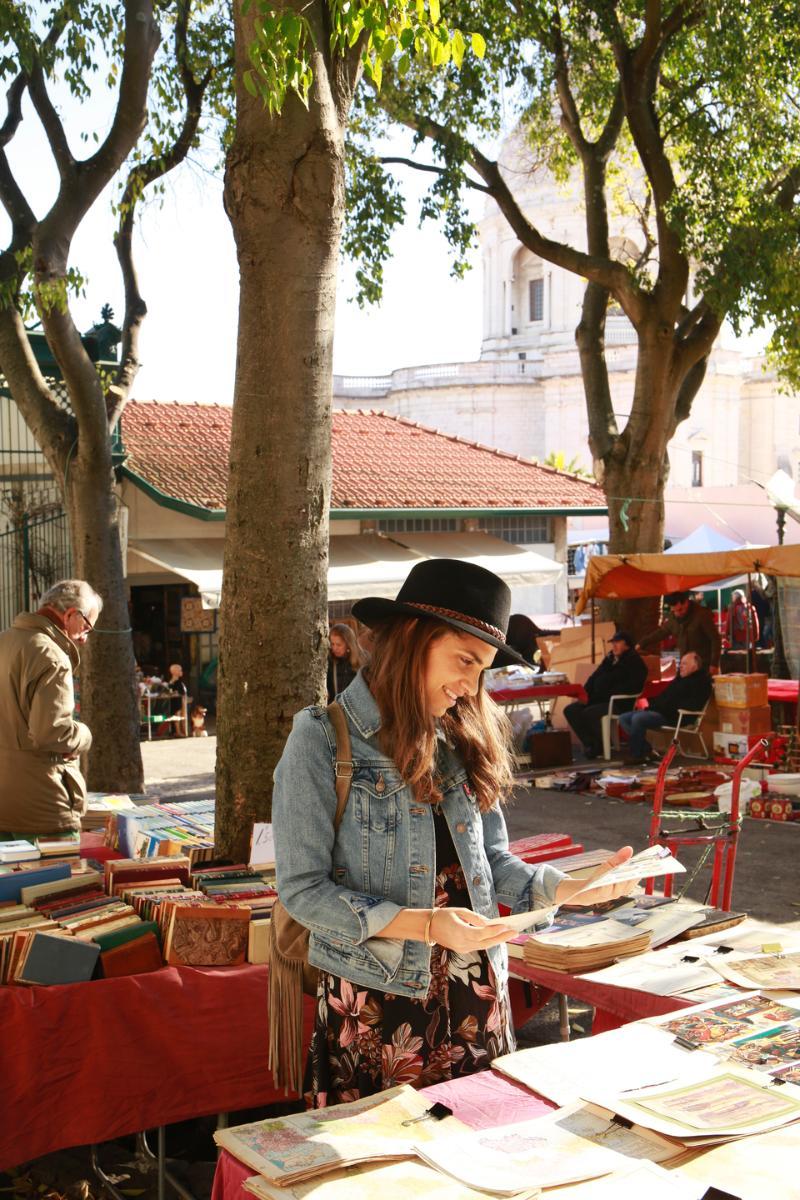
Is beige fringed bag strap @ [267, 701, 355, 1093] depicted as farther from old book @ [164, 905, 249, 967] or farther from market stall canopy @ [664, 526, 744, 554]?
market stall canopy @ [664, 526, 744, 554]

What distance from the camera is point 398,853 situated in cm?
272

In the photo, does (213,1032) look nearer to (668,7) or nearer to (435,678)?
(435,678)

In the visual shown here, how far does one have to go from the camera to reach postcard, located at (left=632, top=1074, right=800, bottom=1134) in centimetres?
247

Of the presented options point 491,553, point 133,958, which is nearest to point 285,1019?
point 133,958

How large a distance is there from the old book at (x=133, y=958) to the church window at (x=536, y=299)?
58.3m

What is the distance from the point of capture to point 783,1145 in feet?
7.86

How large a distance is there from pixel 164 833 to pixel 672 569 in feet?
27.1

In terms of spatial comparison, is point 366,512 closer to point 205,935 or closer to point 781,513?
point 781,513

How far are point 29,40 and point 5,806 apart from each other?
18.9 ft

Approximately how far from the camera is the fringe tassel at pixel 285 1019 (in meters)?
3.34

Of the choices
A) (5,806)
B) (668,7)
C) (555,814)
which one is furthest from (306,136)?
(668,7)

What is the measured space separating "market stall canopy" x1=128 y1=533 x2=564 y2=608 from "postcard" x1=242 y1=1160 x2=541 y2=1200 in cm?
1119

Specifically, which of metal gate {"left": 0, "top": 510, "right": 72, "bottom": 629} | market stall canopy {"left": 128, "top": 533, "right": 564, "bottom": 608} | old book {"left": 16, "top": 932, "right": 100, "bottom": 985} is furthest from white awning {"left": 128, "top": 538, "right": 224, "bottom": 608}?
old book {"left": 16, "top": 932, "right": 100, "bottom": 985}

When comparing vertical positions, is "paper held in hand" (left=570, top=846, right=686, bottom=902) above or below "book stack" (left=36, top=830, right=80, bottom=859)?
above
